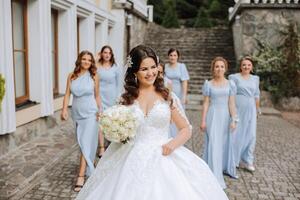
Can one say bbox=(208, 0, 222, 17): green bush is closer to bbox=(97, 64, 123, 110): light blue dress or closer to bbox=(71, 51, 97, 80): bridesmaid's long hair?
bbox=(97, 64, 123, 110): light blue dress

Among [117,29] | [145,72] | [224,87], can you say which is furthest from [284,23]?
[145,72]

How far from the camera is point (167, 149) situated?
2561 millimetres

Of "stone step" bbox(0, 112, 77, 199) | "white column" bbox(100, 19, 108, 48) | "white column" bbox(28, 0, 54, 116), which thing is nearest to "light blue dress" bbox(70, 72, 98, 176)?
"stone step" bbox(0, 112, 77, 199)

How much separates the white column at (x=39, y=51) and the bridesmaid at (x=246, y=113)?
346 centimetres

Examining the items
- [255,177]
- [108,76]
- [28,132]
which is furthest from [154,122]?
[28,132]

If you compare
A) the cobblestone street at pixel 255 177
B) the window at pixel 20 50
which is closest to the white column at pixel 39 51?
the window at pixel 20 50

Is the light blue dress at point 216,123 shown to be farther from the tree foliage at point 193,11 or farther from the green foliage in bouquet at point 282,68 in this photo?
the tree foliage at point 193,11

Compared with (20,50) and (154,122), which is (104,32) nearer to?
(20,50)

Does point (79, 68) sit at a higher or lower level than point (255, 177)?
higher

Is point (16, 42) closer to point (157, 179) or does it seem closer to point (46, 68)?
point (46, 68)

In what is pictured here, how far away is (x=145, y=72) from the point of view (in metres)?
2.54

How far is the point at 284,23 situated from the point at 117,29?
5834mm

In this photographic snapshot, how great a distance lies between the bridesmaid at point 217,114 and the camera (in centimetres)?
477

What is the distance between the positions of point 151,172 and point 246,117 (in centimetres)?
336
